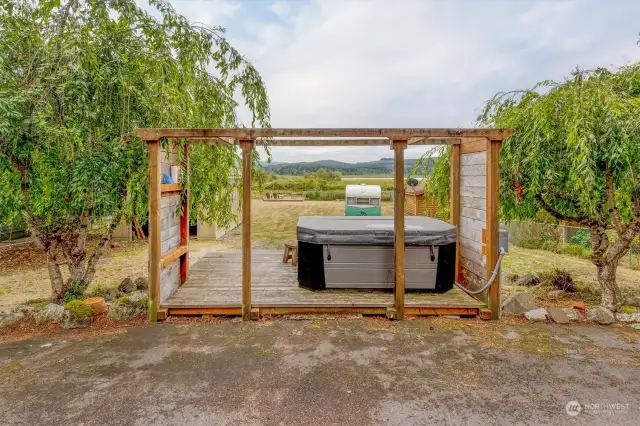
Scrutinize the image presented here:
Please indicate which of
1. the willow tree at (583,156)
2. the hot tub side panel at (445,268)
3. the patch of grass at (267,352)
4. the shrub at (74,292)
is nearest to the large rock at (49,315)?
the shrub at (74,292)

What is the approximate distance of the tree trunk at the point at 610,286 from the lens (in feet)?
15.3

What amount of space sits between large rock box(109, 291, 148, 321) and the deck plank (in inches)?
11.8

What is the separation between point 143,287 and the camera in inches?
228

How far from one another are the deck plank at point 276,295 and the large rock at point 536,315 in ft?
1.82

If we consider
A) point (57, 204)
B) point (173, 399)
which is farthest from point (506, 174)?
point (57, 204)

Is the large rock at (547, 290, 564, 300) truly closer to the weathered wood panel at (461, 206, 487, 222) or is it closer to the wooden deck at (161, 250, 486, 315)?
the wooden deck at (161, 250, 486, 315)

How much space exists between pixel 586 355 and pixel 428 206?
11.3 m

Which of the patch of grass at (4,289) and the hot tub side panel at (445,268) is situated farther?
the patch of grass at (4,289)

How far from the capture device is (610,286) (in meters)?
4.69

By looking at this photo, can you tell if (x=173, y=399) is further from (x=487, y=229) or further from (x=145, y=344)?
(x=487, y=229)

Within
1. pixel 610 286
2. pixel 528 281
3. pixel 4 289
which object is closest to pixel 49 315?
pixel 4 289

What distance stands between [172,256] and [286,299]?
1597 mm

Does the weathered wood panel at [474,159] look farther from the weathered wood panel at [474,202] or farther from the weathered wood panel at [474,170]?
the weathered wood panel at [474,202]

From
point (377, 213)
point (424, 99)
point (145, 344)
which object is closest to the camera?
point (145, 344)
